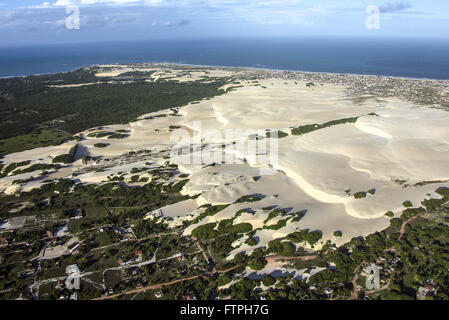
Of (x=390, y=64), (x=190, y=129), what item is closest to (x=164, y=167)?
(x=190, y=129)

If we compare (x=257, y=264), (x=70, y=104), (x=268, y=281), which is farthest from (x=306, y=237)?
(x=70, y=104)

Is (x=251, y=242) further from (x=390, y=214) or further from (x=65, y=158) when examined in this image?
(x=65, y=158)

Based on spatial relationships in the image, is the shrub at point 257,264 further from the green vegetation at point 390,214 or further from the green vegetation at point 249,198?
the green vegetation at point 390,214

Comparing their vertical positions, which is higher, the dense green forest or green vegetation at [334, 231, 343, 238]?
the dense green forest

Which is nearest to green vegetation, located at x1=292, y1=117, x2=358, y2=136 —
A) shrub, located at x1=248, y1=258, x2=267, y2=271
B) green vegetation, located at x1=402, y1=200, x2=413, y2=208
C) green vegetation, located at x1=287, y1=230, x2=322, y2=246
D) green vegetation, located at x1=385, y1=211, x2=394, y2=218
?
green vegetation, located at x1=402, y1=200, x2=413, y2=208

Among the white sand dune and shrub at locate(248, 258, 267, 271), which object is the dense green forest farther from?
shrub at locate(248, 258, 267, 271)

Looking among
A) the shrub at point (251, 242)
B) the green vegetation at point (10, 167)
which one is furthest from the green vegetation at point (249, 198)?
the green vegetation at point (10, 167)

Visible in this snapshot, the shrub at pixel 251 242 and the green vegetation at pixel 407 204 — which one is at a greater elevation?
the green vegetation at pixel 407 204

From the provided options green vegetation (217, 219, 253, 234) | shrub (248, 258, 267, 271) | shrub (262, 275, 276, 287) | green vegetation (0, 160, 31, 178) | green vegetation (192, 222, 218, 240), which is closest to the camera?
shrub (262, 275, 276, 287)
